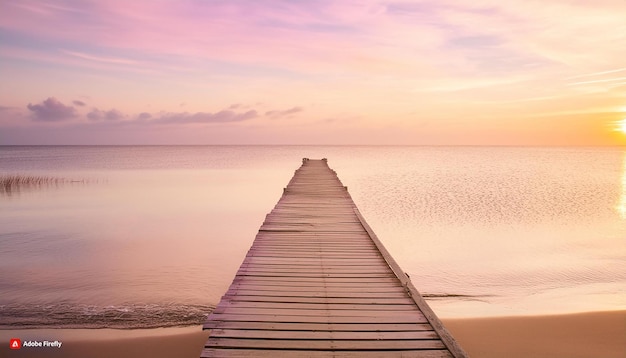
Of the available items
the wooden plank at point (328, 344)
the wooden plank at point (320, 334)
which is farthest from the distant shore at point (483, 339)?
the wooden plank at point (328, 344)

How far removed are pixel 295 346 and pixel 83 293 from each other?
772cm

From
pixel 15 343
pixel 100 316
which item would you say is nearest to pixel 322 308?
pixel 15 343

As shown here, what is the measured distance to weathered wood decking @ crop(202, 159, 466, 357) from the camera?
4.12 meters

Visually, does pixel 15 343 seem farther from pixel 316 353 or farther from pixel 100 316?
pixel 316 353

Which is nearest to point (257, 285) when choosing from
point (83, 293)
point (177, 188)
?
point (83, 293)

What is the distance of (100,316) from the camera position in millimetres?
8344

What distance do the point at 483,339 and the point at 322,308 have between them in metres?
3.71

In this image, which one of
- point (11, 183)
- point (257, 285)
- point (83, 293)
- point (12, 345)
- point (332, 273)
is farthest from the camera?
point (11, 183)

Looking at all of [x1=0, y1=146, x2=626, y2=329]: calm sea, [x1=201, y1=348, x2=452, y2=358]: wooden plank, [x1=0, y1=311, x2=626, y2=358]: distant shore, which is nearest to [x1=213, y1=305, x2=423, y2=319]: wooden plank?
[x1=201, y1=348, x2=452, y2=358]: wooden plank

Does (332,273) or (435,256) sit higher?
(332,273)

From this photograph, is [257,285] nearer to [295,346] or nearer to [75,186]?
[295,346]

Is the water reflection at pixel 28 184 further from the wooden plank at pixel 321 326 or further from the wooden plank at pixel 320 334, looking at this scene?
the wooden plank at pixel 320 334

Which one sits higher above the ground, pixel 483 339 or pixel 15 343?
pixel 15 343

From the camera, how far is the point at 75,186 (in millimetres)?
32781
